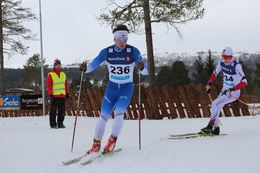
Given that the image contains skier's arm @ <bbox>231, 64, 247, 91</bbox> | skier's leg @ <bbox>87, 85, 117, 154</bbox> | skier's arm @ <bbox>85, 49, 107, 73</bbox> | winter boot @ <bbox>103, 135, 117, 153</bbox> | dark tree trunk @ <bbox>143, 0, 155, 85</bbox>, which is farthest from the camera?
dark tree trunk @ <bbox>143, 0, 155, 85</bbox>

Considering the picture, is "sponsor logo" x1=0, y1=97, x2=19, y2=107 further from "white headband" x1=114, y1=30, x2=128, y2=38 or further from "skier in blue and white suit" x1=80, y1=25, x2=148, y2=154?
"white headband" x1=114, y1=30, x2=128, y2=38

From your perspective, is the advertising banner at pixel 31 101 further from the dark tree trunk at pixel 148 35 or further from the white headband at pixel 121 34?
the white headband at pixel 121 34

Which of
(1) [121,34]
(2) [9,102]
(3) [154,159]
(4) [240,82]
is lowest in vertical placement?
(3) [154,159]

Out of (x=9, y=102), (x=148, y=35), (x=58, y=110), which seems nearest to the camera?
(x=58, y=110)

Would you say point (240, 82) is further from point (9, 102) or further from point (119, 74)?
point (9, 102)

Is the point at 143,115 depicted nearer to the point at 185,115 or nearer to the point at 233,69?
the point at 185,115

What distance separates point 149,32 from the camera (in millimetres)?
17141

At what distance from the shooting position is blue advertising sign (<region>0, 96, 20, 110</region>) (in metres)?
22.8

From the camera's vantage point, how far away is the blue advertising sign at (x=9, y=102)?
74.9ft

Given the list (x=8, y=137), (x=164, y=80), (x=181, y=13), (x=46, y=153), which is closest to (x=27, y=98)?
(x=181, y=13)

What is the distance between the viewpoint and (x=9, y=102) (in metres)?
23.1

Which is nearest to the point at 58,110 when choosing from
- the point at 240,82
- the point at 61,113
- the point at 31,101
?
the point at 61,113

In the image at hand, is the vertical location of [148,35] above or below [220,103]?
above

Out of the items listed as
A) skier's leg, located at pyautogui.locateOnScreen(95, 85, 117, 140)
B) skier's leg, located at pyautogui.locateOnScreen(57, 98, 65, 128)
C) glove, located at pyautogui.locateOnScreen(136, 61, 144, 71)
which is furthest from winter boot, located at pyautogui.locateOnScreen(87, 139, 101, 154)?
skier's leg, located at pyautogui.locateOnScreen(57, 98, 65, 128)
